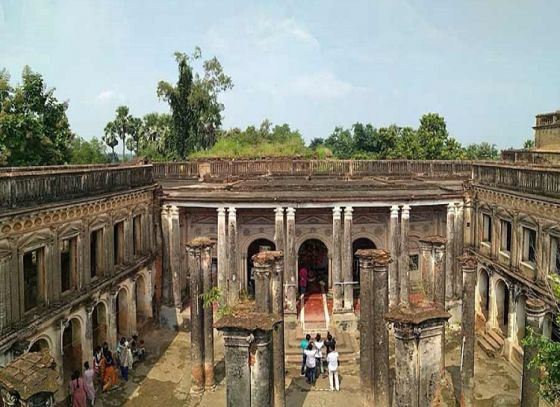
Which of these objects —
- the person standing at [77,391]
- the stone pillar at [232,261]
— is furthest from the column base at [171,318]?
the person standing at [77,391]

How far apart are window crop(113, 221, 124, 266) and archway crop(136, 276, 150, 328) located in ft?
7.63

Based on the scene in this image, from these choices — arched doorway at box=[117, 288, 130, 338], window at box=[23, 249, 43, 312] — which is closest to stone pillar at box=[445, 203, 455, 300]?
arched doorway at box=[117, 288, 130, 338]

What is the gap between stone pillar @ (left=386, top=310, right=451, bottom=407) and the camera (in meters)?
8.99

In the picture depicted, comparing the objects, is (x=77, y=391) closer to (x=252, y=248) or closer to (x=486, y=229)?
(x=252, y=248)

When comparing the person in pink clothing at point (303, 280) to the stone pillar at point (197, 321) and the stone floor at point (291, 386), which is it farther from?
the stone pillar at point (197, 321)

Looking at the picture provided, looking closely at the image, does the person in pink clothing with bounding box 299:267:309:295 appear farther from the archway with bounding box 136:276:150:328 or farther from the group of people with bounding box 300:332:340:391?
the archway with bounding box 136:276:150:328

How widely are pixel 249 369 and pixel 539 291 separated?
1169 centimetres

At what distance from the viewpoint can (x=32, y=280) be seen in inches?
627

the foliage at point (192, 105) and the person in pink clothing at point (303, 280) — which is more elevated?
the foliage at point (192, 105)

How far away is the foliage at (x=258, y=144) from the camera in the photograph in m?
38.7

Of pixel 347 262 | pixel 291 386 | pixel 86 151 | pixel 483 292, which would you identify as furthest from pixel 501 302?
pixel 86 151

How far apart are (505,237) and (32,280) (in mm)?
16698

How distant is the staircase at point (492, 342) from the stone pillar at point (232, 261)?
9741 mm

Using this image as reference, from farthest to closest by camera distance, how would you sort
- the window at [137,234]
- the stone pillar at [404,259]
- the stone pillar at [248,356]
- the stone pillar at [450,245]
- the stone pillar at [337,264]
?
the stone pillar at [450,245] → the stone pillar at [404,259] → the stone pillar at [337,264] → the window at [137,234] → the stone pillar at [248,356]
